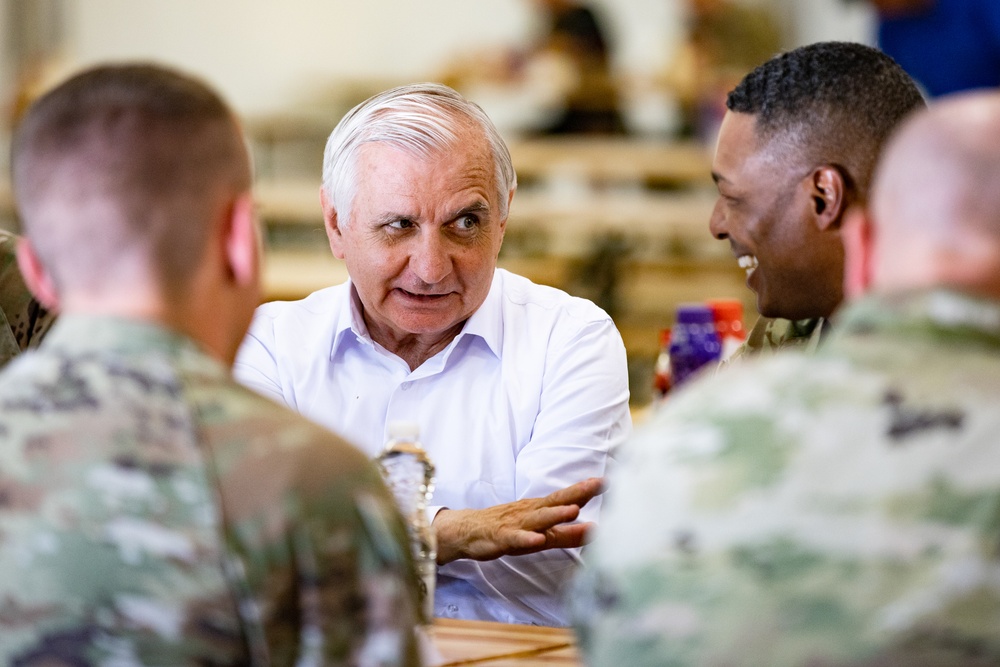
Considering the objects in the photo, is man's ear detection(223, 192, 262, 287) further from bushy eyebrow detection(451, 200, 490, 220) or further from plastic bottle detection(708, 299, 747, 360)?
plastic bottle detection(708, 299, 747, 360)

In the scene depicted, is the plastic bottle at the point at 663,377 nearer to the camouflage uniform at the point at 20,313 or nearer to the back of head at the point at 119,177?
the camouflage uniform at the point at 20,313

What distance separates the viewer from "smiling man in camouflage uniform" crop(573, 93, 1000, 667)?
0.94 metres

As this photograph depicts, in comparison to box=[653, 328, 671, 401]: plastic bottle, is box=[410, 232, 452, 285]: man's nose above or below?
above

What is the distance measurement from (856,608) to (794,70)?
3.83ft

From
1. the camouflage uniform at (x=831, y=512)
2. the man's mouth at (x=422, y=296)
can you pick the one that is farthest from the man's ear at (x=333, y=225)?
the camouflage uniform at (x=831, y=512)

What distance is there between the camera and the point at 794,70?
190cm

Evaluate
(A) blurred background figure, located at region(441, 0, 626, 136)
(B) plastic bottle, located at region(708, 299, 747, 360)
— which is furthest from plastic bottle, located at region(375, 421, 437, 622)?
(A) blurred background figure, located at region(441, 0, 626, 136)

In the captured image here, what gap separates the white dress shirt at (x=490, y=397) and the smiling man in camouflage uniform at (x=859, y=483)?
955mm

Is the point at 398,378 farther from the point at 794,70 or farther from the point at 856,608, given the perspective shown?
the point at 856,608

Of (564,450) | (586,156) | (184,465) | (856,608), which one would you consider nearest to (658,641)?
(856,608)

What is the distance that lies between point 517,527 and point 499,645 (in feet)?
1.08

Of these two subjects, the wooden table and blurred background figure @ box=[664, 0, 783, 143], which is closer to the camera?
the wooden table

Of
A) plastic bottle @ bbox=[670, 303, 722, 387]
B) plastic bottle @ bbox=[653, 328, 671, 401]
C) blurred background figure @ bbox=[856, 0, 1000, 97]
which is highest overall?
blurred background figure @ bbox=[856, 0, 1000, 97]

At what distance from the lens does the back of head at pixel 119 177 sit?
1.04 m
